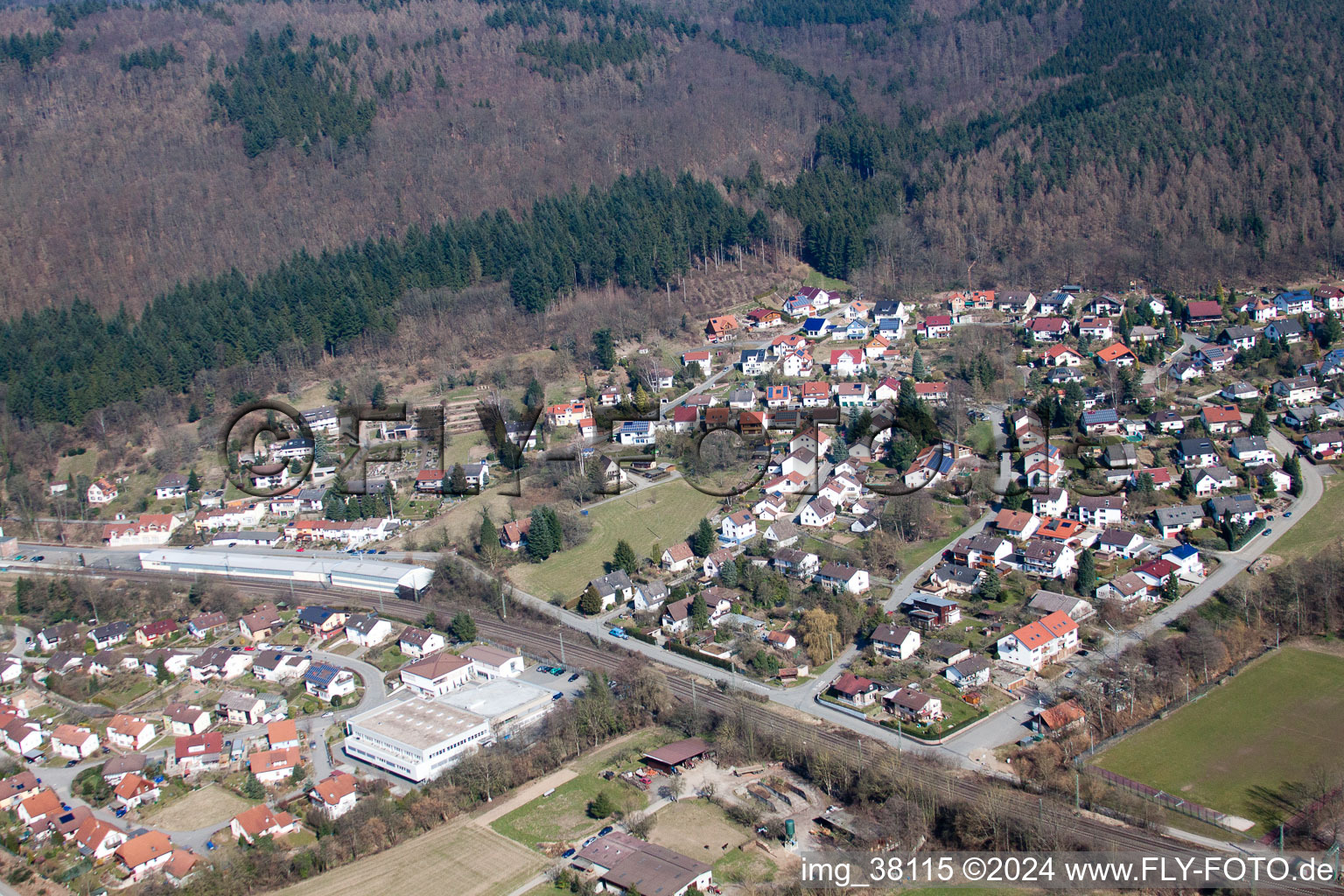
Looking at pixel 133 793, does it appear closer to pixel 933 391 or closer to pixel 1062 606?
pixel 1062 606

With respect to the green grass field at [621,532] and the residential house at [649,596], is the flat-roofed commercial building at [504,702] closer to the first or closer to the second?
the residential house at [649,596]

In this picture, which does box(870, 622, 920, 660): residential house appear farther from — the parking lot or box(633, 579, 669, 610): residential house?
the parking lot

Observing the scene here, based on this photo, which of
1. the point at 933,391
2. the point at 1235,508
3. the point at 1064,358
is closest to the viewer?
the point at 1235,508

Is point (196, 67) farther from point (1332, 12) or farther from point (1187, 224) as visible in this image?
point (1332, 12)

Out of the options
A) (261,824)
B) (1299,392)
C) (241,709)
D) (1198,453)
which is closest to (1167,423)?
(1198,453)

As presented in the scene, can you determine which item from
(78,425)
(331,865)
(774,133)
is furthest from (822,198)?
(331,865)
